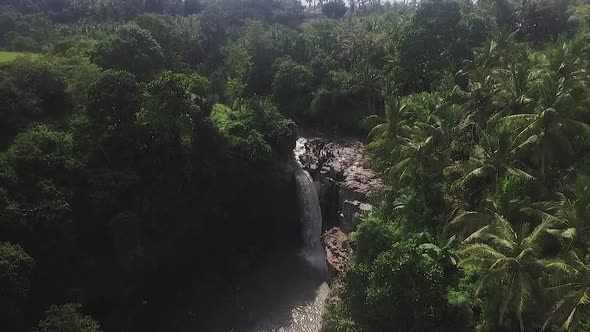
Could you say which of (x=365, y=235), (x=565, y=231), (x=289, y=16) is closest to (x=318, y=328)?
(x=365, y=235)

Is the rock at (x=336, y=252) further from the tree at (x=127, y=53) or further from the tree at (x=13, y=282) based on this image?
the tree at (x=127, y=53)

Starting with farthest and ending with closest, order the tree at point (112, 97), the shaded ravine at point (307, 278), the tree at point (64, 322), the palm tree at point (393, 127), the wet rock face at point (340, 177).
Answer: the wet rock face at point (340, 177) → the palm tree at point (393, 127) → the tree at point (112, 97) → the shaded ravine at point (307, 278) → the tree at point (64, 322)

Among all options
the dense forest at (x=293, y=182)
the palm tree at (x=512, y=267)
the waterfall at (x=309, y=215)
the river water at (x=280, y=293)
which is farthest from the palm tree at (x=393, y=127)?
the palm tree at (x=512, y=267)

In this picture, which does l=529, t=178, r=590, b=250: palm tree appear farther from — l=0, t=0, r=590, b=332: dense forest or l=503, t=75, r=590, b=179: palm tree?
l=503, t=75, r=590, b=179: palm tree

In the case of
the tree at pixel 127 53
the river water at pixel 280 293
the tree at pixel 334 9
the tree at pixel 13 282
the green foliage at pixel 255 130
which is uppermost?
the tree at pixel 334 9

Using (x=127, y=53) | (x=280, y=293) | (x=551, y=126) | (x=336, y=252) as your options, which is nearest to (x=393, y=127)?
(x=336, y=252)

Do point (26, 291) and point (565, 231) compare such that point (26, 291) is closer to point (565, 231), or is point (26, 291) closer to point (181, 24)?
point (565, 231)
